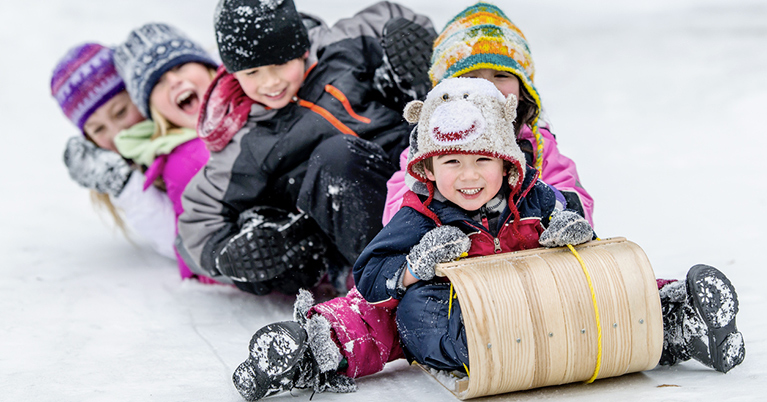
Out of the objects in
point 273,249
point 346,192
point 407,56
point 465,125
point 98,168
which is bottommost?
point 98,168

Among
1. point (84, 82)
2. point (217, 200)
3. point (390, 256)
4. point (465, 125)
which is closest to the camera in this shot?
point (465, 125)

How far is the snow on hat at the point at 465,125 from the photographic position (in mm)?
1544

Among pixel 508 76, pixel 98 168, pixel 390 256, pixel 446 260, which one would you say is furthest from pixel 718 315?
pixel 98 168

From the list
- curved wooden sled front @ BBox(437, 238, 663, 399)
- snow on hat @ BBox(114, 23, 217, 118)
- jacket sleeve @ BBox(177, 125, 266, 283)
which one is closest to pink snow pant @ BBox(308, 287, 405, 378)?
curved wooden sled front @ BBox(437, 238, 663, 399)

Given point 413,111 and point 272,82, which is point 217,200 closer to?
point 272,82

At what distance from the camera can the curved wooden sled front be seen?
1.42 meters

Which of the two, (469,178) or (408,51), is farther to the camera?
(408,51)

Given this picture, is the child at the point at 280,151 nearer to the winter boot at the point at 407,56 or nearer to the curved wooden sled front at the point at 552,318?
the winter boot at the point at 407,56

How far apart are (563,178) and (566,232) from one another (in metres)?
0.49

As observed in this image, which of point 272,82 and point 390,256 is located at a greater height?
point 272,82

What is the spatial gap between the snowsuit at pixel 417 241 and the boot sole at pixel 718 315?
363 millimetres

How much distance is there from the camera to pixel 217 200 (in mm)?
2434

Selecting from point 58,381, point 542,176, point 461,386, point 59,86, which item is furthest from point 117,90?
point 461,386

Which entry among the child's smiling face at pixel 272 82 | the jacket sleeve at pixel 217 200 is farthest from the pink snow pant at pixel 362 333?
the child's smiling face at pixel 272 82
